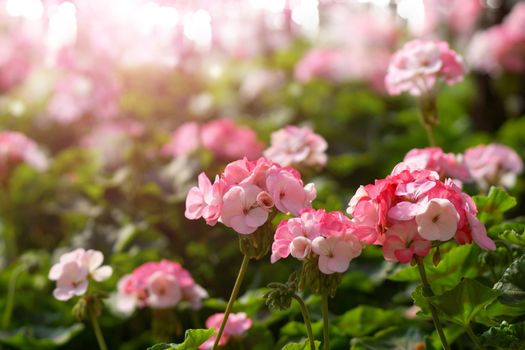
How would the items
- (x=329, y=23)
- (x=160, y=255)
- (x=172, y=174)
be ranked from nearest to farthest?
(x=160, y=255)
(x=172, y=174)
(x=329, y=23)

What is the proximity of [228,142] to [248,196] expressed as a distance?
5.03 ft

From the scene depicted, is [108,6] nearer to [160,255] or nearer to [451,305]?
[160,255]

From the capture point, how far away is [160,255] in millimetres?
2410

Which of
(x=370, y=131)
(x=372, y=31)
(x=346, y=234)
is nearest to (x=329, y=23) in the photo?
(x=372, y=31)

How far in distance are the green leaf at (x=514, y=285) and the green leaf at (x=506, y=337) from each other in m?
0.08

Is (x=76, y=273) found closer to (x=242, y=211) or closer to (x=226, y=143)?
(x=242, y=211)

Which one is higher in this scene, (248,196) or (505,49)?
(248,196)

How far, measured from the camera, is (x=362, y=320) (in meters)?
1.81

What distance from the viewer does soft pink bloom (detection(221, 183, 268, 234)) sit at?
1284mm

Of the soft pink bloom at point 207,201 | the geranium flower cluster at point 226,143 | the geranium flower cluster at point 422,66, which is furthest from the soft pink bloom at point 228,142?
the soft pink bloom at point 207,201

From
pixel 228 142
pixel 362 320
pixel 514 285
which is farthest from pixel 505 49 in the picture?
pixel 514 285

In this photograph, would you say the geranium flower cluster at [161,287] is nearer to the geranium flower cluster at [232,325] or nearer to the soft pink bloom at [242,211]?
the geranium flower cluster at [232,325]

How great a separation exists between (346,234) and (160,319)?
2.14ft

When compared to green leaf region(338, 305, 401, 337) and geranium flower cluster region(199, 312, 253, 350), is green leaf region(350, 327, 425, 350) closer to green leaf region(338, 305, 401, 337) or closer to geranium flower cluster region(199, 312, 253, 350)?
green leaf region(338, 305, 401, 337)
